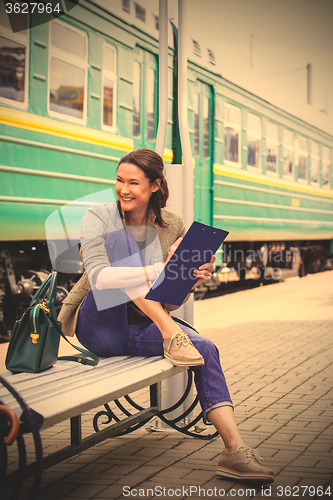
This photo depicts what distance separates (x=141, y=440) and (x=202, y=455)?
0.43m

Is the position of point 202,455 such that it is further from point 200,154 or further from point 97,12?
point 200,154

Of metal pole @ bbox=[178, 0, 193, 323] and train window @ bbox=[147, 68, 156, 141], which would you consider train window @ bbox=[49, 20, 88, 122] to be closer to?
train window @ bbox=[147, 68, 156, 141]

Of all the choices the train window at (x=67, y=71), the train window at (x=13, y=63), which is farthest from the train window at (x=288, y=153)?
the train window at (x=13, y=63)

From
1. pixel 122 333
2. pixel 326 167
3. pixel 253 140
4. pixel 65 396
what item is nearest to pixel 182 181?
pixel 122 333

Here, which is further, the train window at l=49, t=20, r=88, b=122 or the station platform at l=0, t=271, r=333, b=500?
the train window at l=49, t=20, r=88, b=122

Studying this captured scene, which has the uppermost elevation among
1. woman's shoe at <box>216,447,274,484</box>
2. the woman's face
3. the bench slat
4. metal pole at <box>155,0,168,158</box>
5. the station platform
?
metal pole at <box>155,0,168,158</box>

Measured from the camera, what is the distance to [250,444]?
3.05 metres

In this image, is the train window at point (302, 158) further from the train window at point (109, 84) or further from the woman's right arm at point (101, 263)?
the woman's right arm at point (101, 263)

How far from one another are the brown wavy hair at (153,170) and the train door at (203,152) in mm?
5459

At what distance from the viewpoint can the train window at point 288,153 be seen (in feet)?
40.2

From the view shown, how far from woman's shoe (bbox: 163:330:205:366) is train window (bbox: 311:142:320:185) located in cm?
1217

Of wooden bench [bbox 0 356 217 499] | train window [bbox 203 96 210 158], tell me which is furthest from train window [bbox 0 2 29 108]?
train window [bbox 203 96 210 158]

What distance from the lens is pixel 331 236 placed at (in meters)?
16.0

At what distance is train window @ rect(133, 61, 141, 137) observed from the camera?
714cm
